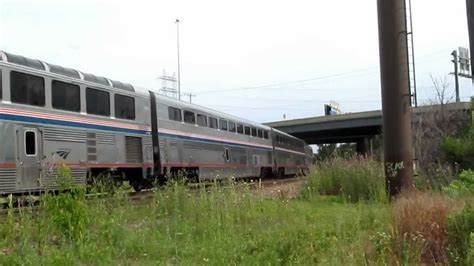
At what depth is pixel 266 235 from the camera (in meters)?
7.49

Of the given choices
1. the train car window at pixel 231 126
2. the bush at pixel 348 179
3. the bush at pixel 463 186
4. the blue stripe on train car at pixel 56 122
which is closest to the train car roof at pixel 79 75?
the blue stripe on train car at pixel 56 122

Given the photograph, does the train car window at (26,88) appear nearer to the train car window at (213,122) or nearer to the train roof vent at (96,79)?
the train roof vent at (96,79)

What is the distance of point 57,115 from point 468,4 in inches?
391

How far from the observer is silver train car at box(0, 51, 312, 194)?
12.4 m

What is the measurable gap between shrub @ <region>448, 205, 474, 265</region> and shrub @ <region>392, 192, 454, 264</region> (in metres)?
0.09

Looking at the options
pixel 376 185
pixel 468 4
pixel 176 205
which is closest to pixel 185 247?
pixel 176 205

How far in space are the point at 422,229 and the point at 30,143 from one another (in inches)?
372

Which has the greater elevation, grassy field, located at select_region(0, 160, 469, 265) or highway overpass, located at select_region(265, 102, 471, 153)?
highway overpass, located at select_region(265, 102, 471, 153)

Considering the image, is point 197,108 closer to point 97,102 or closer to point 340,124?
point 97,102

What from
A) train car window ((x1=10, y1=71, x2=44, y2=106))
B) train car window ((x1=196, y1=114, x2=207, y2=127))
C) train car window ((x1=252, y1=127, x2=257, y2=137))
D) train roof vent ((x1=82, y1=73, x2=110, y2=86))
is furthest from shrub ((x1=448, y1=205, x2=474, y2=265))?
train car window ((x1=252, y1=127, x2=257, y2=137))

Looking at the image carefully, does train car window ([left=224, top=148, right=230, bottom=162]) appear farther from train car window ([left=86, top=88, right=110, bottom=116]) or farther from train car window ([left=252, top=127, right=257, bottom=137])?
train car window ([left=86, top=88, right=110, bottom=116])

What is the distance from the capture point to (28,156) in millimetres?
12711

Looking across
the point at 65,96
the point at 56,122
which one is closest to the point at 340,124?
the point at 65,96

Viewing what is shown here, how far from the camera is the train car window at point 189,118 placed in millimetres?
21794
